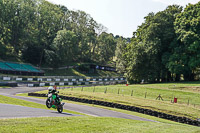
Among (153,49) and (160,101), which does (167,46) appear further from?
(160,101)

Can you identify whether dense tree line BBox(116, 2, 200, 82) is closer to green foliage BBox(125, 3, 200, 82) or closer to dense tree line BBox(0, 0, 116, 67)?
green foliage BBox(125, 3, 200, 82)

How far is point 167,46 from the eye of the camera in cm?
6744

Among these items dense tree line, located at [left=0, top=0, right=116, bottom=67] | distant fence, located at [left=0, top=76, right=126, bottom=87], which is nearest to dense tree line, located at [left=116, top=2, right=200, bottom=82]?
distant fence, located at [left=0, top=76, right=126, bottom=87]

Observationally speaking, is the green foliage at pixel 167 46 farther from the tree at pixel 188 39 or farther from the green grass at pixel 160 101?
the green grass at pixel 160 101

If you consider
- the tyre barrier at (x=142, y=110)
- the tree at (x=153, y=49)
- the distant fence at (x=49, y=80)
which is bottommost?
the tyre barrier at (x=142, y=110)

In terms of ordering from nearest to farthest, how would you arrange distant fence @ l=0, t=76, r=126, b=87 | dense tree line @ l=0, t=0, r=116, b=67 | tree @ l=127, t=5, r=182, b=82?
distant fence @ l=0, t=76, r=126, b=87, tree @ l=127, t=5, r=182, b=82, dense tree line @ l=0, t=0, r=116, b=67

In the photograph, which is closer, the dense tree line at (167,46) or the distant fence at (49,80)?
the distant fence at (49,80)

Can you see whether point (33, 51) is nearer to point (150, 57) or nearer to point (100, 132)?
point (150, 57)

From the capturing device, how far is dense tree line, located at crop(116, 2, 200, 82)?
58.7 meters

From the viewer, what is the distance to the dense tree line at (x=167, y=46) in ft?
193

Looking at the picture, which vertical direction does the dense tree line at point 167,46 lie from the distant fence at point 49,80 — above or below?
above

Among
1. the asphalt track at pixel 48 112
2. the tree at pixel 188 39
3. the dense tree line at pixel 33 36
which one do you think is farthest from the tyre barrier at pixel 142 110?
the dense tree line at pixel 33 36

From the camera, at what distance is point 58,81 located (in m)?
64.9

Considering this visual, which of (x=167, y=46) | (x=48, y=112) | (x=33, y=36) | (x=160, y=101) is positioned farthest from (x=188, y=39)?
(x=33, y=36)
